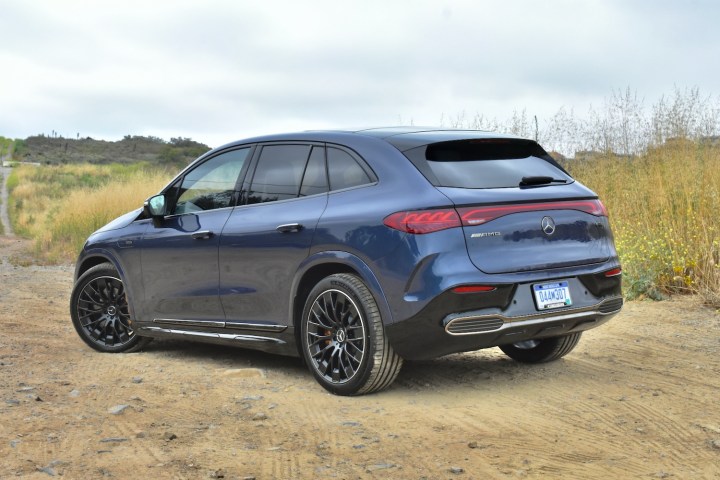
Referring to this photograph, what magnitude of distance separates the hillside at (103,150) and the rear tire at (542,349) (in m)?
60.4

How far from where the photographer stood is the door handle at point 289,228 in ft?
20.2

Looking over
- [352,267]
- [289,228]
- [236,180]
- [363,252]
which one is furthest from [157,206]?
[363,252]

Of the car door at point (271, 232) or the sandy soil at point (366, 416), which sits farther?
the car door at point (271, 232)

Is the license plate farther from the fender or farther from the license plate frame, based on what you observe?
the fender

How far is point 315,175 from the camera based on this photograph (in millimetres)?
6340

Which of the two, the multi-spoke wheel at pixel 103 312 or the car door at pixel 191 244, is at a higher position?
the car door at pixel 191 244

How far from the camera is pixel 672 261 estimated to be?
33.0 ft

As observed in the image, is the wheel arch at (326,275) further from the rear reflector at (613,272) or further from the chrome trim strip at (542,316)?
the rear reflector at (613,272)

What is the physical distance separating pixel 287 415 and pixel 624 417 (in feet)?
6.56

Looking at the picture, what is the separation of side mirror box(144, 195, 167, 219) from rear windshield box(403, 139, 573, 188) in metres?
2.50

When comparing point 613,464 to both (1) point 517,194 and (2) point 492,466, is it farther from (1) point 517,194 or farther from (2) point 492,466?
Answer: (1) point 517,194

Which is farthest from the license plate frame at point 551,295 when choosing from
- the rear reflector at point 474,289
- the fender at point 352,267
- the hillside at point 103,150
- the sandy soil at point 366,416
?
the hillside at point 103,150

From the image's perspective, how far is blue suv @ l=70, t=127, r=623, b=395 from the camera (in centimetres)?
543

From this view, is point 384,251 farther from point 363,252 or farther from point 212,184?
point 212,184
